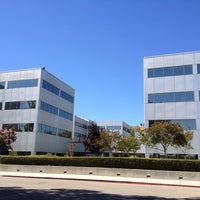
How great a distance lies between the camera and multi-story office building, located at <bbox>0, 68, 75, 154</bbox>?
45844mm

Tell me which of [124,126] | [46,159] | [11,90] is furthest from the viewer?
[124,126]

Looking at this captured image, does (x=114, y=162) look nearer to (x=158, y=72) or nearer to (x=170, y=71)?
(x=158, y=72)

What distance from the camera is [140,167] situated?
82.2 ft

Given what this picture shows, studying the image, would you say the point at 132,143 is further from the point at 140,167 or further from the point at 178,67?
the point at 140,167

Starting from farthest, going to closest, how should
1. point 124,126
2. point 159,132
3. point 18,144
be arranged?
1. point 124,126
2. point 18,144
3. point 159,132

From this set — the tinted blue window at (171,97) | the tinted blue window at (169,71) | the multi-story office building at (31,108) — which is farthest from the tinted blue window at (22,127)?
the tinted blue window at (169,71)

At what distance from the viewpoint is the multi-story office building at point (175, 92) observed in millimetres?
39181

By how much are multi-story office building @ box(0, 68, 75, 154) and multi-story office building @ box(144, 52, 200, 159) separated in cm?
1728

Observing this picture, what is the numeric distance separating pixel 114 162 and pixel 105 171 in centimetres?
135

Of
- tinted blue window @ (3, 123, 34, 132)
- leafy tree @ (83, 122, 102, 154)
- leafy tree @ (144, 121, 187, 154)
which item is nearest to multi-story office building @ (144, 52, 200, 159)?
leafy tree @ (144, 121, 187, 154)

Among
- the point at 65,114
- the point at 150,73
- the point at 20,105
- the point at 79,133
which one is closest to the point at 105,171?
the point at 150,73

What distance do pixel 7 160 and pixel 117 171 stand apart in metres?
12.1

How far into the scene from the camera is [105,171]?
979 inches

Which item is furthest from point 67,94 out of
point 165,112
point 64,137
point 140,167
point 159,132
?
point 140,167
